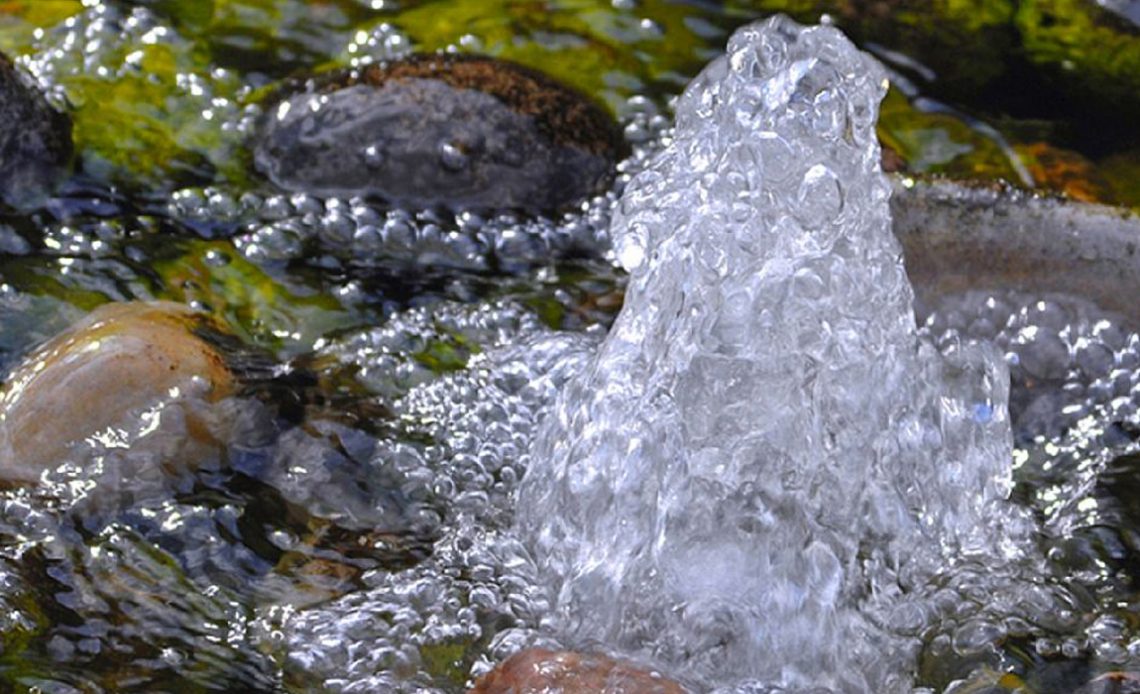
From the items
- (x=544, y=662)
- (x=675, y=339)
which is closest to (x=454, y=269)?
(x=675, y=339)

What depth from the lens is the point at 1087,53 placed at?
203 inches

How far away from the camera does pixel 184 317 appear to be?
370 cm

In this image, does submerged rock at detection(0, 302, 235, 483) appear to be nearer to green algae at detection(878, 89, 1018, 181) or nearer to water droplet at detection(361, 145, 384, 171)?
water droplet at detection(361, 145, 384, 171)

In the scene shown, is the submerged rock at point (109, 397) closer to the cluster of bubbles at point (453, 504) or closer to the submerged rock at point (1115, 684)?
the cluster of bubbles at point (453, 504)

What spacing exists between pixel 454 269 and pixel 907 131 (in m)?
1.58

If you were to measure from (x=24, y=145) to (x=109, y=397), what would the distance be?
4.60ft

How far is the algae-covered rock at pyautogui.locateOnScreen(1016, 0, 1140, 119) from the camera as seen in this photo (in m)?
5.02

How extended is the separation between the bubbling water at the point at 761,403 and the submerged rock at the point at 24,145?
5.92 feet

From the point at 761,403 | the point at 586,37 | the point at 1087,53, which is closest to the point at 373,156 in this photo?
the point at 586,37

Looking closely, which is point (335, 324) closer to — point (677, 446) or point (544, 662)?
point (677, 446)

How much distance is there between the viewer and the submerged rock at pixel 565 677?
2570 mm

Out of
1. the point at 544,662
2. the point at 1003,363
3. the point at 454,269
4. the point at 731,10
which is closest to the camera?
the point at 544,662

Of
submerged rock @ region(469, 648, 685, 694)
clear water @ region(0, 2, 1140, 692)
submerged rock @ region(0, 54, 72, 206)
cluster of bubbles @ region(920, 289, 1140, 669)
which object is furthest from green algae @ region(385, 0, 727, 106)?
submerged rock @ region(469, 648, 685, 694)

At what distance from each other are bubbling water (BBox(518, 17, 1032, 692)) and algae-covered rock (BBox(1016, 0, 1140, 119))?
2025 mm
